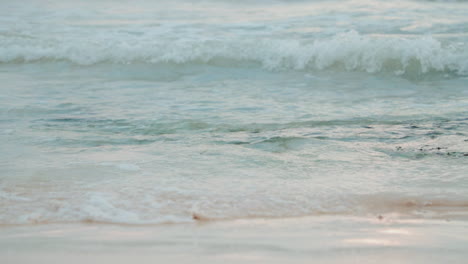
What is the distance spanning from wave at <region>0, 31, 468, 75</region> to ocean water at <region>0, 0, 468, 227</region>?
2cm

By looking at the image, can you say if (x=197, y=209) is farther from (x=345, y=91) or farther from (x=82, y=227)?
(x=345, y=91)

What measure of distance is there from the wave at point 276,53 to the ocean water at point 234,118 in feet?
0.08

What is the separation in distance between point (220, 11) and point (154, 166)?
9505 millimetres

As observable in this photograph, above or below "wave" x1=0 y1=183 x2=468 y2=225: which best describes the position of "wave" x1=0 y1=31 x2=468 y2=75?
above

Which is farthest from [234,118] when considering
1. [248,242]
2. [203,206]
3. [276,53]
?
[276,53]

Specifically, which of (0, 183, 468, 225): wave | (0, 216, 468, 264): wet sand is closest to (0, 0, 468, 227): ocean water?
(0, 183, 468, 225): wave

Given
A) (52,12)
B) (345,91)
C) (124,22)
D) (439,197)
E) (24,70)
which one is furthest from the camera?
(52,12)

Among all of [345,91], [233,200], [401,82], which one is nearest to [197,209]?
[233,200]

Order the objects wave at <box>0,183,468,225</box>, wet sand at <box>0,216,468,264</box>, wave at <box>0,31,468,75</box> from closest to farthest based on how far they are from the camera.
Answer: wet sand at <box>0,216,468,264</box> → wave at <box>0,183,468,225</box> → wave at <box>0,31,468,75</box>

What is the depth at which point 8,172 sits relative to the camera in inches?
124

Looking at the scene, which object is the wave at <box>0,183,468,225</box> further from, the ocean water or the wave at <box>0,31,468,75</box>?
the wave at <box>0,31,468,75</box>

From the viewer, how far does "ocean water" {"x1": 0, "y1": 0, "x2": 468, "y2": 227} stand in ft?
8.61

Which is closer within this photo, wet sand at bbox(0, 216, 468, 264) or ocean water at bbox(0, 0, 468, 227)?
wet sand at bbox(0, 216, 468, 264)

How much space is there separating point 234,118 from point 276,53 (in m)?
3.51
